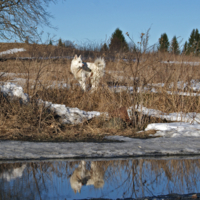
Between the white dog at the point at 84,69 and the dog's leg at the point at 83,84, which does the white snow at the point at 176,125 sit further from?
the white dog at the point at 84,69

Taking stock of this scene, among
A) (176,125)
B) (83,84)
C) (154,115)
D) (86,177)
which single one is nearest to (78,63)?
(83,84)

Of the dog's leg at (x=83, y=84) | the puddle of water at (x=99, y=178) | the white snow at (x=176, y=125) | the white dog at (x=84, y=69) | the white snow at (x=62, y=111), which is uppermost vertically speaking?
the white dog at (x=84, y=69)

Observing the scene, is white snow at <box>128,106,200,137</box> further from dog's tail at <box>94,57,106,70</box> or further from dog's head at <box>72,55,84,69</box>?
dog's head at <box>72,55,84,69</box>

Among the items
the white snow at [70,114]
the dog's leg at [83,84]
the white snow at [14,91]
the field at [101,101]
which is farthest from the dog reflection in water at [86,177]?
the dog's leg at [83,84]

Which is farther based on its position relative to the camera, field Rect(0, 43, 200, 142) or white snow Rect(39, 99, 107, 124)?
white snow Rect(39, 99, 107, 124)

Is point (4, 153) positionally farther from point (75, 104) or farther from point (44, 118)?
point (75, 104)

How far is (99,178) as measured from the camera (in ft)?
10.9

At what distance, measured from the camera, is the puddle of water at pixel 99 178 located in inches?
110

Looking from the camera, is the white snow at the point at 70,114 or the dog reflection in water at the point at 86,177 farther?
the white snow at the point at 70,114

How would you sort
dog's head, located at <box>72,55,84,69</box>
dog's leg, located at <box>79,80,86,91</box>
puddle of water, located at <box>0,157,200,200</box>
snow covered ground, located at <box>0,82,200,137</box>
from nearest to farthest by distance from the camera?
puddle of water, located at <box>0,157,200,200</box> → snow covered ground, located at <box>0,82,200,137</box> → dog's leg, located at <box>79,80,86,91</box> → dog's head, located at <box>72,55,84,69</box>

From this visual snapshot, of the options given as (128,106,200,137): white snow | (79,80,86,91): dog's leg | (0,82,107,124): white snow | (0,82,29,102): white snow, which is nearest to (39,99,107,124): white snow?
(0,82,107,124): white snow

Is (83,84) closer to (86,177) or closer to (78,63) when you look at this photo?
(78,63)

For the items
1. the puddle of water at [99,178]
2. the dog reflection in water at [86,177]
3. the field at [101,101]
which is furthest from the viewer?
the field at [101,101]

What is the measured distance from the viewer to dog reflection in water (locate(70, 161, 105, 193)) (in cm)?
306
